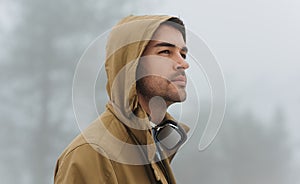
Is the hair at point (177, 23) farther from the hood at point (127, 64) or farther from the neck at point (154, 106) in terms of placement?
the neck at point (154, 106)

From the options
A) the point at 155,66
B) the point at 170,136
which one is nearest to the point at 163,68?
the point at 155,66

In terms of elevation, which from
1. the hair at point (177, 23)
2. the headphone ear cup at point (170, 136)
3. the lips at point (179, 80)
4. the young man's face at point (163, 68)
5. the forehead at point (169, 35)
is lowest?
the headphone ear cup at point (170, 136)

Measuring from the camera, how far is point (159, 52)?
83 centimetres

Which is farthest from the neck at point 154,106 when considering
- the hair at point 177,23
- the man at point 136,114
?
the hair at point 177,23

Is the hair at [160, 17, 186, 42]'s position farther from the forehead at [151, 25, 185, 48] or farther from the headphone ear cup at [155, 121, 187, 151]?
the headphone ear cup at [155, 121, 187, 151]

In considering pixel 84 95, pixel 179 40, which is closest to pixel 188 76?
pixel 179 40

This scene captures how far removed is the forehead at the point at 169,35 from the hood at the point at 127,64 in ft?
0.05

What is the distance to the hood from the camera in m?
0.81

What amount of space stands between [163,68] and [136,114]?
8cm

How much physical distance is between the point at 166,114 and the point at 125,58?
0.12 meters

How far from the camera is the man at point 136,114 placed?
0.78 m

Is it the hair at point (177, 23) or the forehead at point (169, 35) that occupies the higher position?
the hair at point (177, 23)

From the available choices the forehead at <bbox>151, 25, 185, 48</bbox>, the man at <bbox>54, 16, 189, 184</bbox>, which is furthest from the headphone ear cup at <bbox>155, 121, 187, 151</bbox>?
the forehead at <bbox>151, 25, 185, 48</bbox>

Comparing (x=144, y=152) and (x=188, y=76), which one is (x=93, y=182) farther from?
(x=188, y=76)
